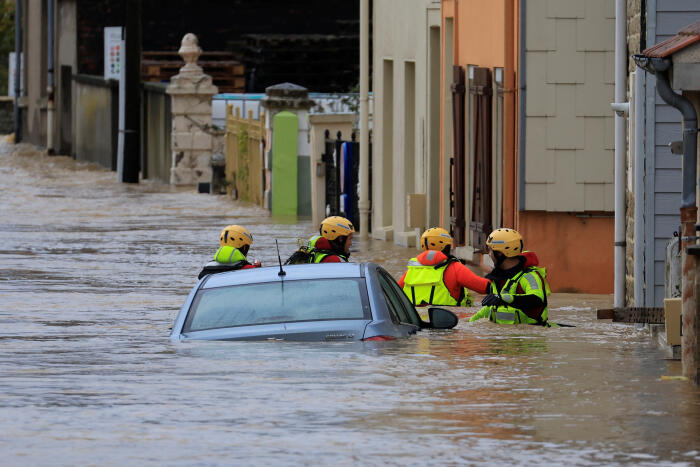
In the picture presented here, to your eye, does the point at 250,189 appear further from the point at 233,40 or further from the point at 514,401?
the point at 514,401

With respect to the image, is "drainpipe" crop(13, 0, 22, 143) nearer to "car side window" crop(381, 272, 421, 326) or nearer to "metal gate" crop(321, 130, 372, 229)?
"metal gate" crop(321, 130, 372, 229)

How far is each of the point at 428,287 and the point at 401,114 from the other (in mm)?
11223

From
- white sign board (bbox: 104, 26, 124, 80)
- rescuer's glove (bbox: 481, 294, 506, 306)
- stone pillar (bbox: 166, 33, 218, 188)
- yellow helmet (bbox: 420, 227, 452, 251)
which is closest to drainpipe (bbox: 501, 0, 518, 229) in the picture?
yellow helmet (bbox: 420, 227, 452, 251)

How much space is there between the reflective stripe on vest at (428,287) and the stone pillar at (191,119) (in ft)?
71.3

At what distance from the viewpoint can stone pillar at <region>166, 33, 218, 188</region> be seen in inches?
1425

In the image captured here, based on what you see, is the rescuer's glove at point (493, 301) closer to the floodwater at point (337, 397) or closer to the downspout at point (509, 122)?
the floodwater at point (337, 397)

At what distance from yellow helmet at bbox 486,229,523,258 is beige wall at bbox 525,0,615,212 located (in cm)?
453

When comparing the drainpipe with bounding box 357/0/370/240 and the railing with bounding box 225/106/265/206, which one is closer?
the drainpipe with bounding box 357/0/370/240

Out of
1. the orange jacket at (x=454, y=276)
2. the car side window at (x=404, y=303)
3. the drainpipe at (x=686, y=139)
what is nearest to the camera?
the drainpipe at (x=686, y=139)

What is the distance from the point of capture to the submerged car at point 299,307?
10.9m

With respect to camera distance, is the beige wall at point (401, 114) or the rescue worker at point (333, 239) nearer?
the rescue worker at point (333, 239)

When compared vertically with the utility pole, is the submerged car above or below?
below

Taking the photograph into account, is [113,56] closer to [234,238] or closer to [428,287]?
[234,238]

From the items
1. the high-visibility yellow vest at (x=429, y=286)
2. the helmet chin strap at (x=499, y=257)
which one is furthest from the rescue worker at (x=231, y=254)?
the helmet chin strap at (x=499, y=257)
